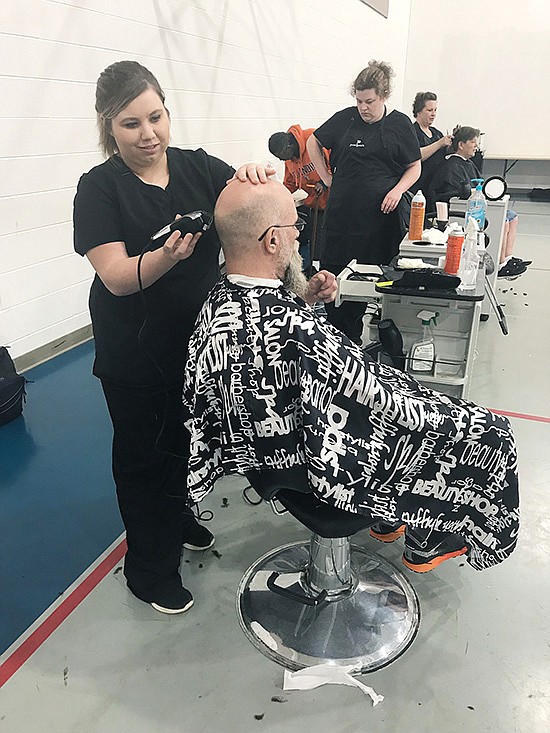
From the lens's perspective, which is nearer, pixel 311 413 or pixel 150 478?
pixel 311 413

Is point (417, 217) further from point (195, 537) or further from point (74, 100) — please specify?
point (74, 100)

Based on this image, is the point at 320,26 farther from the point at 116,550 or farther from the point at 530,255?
the point at 116,550

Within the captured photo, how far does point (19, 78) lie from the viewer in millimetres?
2719

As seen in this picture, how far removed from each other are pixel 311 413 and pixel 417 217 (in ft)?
5.38

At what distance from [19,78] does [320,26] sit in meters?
4.00

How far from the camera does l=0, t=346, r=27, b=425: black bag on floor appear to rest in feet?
8.46

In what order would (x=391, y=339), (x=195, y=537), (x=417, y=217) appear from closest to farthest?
(x=195, y=537) → (x=391, y=339) → (x=417, y=217)

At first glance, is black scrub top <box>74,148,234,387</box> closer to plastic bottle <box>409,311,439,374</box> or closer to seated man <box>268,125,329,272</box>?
plastic bottle <box>409,311,439,374</box>

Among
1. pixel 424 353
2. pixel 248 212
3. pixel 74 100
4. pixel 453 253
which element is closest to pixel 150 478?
pixel 248 212

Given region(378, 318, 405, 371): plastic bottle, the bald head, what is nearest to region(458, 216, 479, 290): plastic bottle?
region(378, 318, 405, 371): plastic bottle

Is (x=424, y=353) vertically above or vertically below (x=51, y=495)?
above

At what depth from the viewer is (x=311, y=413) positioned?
1250 millimetres

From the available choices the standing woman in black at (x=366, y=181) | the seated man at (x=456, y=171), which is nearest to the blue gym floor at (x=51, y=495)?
the standing woman in black at (x=366, y=181)

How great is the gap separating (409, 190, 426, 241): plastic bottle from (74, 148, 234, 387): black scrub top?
129 centimetres
